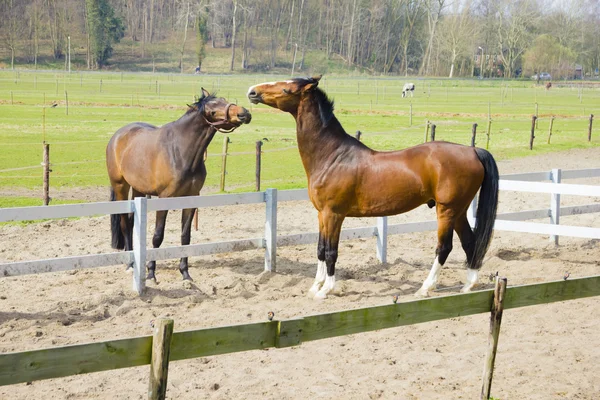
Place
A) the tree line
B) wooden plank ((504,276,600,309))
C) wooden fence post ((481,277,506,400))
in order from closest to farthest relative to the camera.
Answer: wooden fence post ((481,277,506,400)), wooden plank ((504,276,600,309)), the tree line

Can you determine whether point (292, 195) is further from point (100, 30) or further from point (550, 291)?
point (100, 30)

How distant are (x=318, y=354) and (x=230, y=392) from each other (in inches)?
43.8

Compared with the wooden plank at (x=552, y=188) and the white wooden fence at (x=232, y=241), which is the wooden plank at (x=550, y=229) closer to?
the white wooden fence at (x=232, y=241)

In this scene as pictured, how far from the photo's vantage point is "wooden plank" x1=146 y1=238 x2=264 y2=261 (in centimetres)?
846

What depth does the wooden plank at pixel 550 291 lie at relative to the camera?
5344 millimetres

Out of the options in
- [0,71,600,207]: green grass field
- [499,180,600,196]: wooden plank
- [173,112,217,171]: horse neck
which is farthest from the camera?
[0,71,600,207]: green grass field

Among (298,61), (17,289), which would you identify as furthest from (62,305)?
(298,61)

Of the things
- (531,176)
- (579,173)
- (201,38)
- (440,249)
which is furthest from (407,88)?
(440,249)

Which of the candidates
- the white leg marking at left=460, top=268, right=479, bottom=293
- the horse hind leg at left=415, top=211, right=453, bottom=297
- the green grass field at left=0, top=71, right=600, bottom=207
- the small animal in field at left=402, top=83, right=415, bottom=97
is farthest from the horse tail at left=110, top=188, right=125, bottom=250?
the small animal in field at left=402, top=83, right=415, bottom=97

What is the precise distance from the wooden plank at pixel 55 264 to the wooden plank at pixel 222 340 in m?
3.93

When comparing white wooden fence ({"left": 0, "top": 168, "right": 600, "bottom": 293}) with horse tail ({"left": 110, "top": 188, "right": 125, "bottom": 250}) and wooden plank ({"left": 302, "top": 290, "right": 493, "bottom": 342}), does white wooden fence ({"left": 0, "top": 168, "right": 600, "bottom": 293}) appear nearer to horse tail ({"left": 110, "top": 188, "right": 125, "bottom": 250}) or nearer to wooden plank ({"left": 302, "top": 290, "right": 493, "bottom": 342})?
horse tail ({"left": 110, "top": 188, "right": 125, "bottom": 250})

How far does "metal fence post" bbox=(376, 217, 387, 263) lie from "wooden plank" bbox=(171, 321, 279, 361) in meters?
5.68

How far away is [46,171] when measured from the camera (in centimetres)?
1458

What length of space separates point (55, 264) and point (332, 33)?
113m
